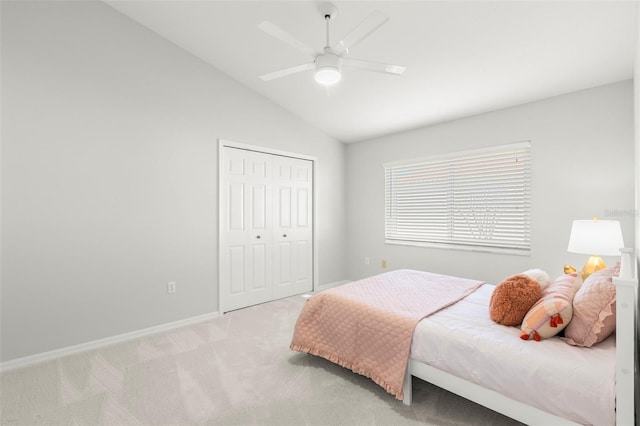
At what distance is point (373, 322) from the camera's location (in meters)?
2.02

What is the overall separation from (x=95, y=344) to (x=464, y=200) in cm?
420

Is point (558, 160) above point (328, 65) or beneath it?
beneath

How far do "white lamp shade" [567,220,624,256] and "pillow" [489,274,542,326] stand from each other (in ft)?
3.35

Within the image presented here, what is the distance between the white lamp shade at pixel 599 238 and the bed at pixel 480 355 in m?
0.83

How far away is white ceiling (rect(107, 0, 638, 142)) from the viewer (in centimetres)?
225

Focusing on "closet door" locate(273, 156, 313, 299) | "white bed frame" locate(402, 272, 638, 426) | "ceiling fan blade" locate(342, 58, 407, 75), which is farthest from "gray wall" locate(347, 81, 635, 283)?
"ceiling fan blade" locate(342, 58, 407, 75)

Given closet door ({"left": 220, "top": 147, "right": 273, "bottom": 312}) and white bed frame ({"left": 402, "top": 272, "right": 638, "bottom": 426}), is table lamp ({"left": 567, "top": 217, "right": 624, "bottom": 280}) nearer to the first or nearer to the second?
white bed frame ({"left": 402, "top": 272, "right": 638, "bottom": 426})

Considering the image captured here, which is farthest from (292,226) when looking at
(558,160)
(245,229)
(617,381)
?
(617,381)

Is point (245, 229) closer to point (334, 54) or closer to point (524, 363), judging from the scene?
point (334, 54)

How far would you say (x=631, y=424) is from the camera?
3.88ft

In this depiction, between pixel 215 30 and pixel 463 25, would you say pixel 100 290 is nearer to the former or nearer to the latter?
pixel 215 30

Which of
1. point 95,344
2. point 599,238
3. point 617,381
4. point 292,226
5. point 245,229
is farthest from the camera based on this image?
point 292,226

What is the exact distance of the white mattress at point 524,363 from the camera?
4.17 ft

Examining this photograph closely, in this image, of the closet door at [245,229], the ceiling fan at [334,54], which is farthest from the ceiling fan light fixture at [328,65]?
the closet door at [245,229]
